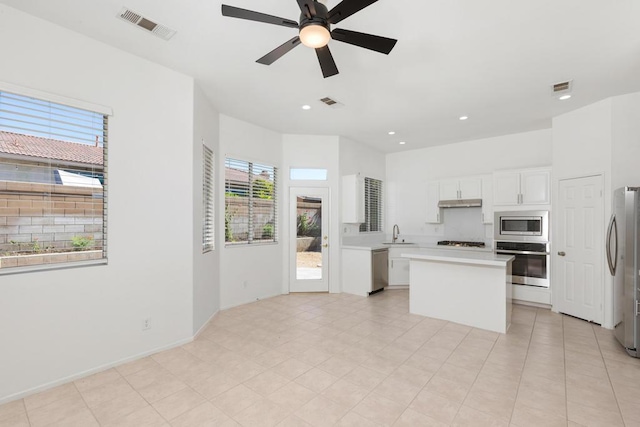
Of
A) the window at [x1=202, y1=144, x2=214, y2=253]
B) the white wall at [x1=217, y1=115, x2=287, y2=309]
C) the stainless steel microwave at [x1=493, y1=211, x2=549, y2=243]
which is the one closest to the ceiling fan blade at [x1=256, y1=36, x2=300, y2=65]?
the window at [x1=202, y1=144, x2=214, y2=253]

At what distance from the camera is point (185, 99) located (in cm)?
336

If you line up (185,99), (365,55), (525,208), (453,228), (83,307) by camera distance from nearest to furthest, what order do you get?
(83,307) → (365,55) → (185,99) → (525,208) → (453,228)

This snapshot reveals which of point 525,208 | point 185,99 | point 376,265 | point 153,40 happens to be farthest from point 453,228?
point 153,40

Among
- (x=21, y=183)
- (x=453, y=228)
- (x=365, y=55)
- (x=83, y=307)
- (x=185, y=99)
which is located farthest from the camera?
(x=453, y=228)

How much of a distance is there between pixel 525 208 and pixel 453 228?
1475mm

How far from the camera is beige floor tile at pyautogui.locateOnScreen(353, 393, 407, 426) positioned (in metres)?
2.07

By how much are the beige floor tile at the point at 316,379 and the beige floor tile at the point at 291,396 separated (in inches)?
2.3

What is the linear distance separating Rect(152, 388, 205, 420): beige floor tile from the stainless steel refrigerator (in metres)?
4.22

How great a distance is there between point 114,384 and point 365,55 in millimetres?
3790

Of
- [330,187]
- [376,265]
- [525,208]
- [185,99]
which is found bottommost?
[376,265]

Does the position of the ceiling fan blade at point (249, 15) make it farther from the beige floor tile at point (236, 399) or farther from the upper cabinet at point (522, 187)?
the upper cabinet at point (522, 187)

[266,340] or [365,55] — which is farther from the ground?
[365,55]

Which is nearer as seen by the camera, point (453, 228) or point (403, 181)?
point (453, 228)

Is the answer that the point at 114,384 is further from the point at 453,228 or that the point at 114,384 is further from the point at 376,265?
the point at 453,228
